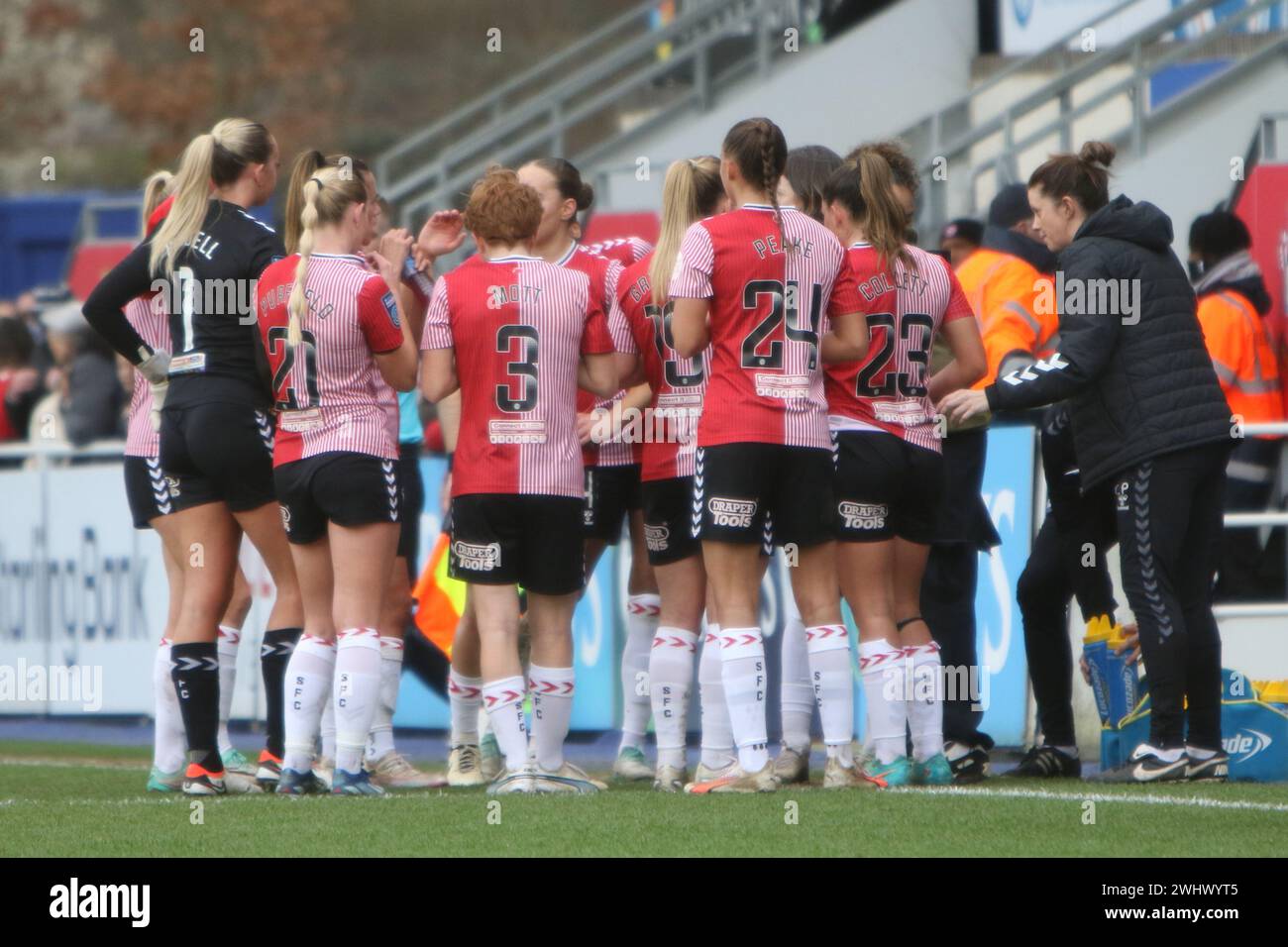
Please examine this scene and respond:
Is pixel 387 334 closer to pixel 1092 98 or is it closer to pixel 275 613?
pixel 275 613

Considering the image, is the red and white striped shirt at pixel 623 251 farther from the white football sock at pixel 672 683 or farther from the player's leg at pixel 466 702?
the white football sock at pixel 672 683

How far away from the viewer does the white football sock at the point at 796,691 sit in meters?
8.30

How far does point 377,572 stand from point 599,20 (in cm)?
3583

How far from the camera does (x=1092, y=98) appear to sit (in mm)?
15727

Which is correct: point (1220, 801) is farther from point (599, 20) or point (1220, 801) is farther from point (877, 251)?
point (599, 20)

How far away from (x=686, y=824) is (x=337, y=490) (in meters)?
1.81

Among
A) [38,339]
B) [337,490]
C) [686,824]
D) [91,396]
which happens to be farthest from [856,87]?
[686,824]

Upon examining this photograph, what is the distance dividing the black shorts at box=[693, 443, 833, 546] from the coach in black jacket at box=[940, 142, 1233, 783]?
658 mm

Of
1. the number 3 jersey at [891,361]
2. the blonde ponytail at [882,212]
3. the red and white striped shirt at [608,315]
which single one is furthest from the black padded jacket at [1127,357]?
the red and white striped shirt at [608,315]

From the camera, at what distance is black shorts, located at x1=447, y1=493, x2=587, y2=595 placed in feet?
24.8
